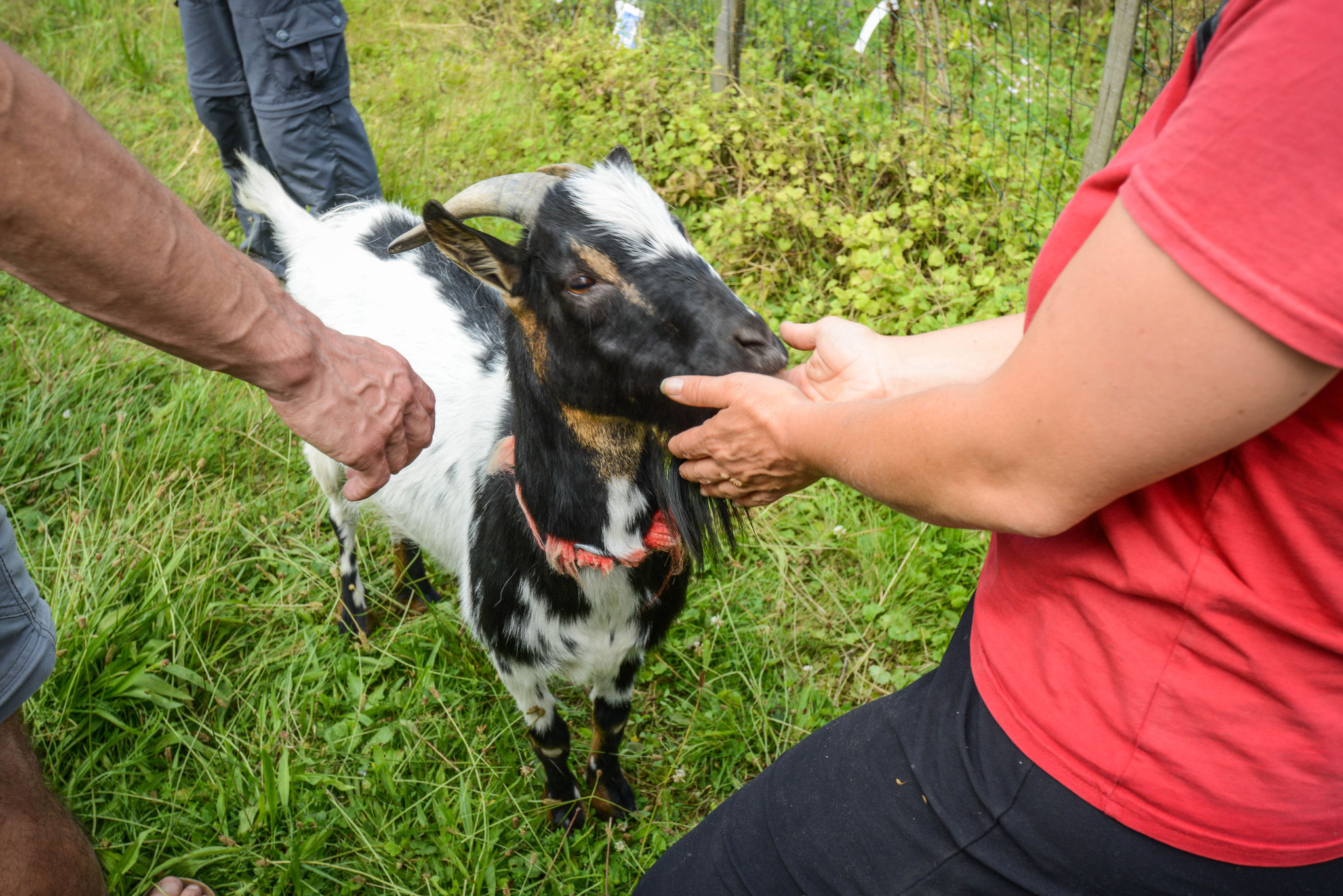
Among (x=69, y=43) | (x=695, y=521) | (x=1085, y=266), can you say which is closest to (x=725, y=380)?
(x=695, y=521)

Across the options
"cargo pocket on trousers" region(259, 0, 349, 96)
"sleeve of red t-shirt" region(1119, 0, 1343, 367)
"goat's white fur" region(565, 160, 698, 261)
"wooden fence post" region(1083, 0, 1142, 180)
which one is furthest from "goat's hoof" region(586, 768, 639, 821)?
"cargo pocket on trousers" region(259, 0, 349, 96)

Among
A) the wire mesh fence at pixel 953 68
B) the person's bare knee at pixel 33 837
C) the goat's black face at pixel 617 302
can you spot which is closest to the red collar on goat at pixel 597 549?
the goat's black face at pixel 617 302

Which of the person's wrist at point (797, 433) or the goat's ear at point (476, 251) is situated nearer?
the person's wrist at point (797, 433)

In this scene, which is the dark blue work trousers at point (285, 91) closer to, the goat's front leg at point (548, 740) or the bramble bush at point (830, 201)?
the bramble bush at point (830, 201)

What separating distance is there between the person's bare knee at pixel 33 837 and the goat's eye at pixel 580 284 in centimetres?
129

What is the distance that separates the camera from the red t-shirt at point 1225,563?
1.90 ft

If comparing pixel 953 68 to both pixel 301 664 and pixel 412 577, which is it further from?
pixel 301 664

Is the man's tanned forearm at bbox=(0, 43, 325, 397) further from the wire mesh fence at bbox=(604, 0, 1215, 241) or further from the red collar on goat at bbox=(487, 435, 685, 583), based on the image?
the wire mesh fence at bbox=(604, 0, 1215, 241)

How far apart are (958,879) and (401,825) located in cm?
168

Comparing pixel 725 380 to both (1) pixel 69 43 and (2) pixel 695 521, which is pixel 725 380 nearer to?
(2) pixel 695 521

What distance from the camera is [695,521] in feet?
5.70

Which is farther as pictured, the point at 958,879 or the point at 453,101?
the point at 453,101

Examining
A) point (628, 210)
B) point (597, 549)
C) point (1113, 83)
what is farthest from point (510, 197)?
point (1113, 83)

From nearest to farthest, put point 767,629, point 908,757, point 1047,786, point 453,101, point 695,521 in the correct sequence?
point 1047,786 → point 908,757 → point 695,521 → point 767,629 → point 453,101
